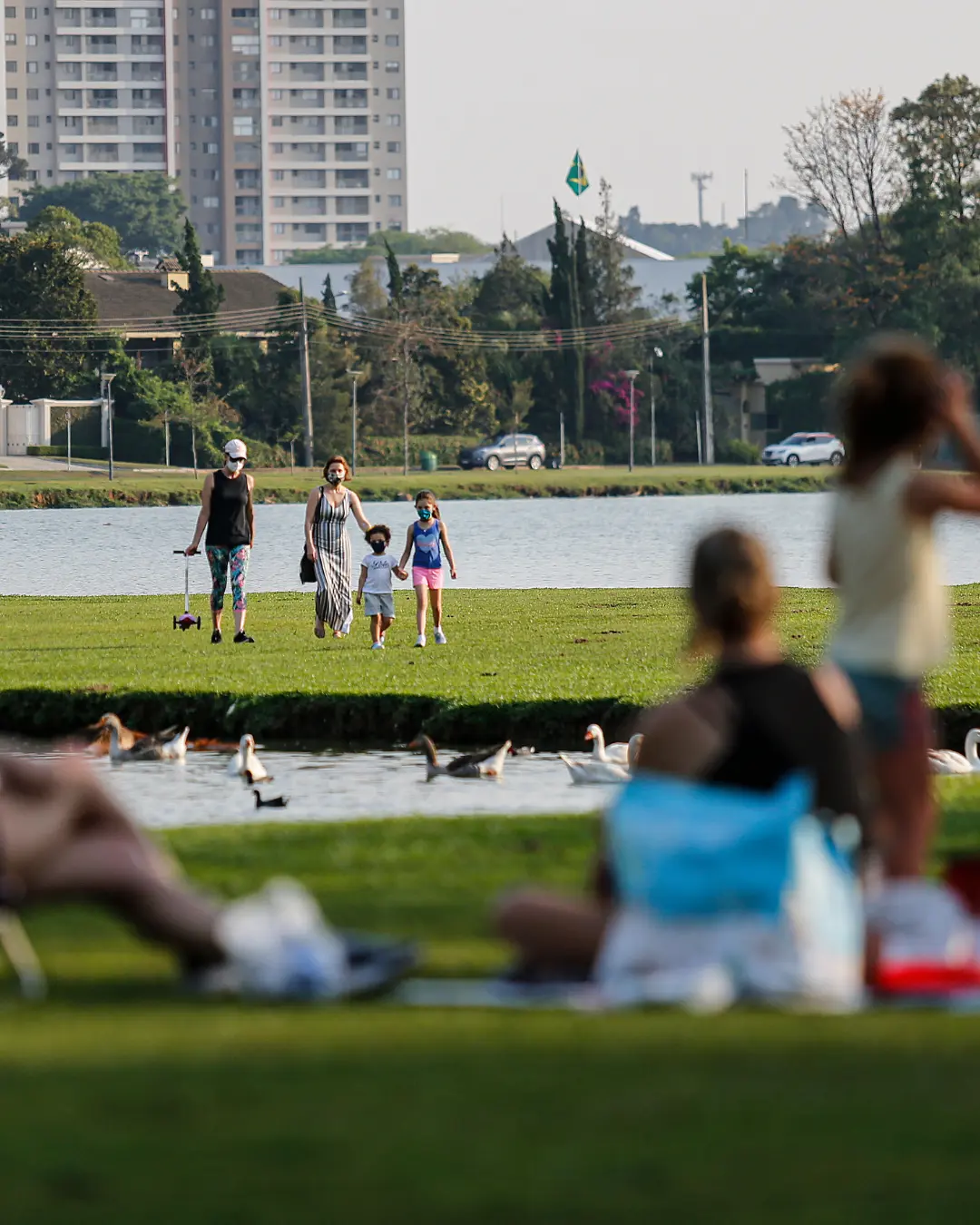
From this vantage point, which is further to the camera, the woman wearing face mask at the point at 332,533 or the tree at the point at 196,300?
the tree at the point at 196,300

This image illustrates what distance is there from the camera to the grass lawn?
4.02 meters

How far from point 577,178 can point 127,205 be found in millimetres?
69136

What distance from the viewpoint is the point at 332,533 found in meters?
18.4

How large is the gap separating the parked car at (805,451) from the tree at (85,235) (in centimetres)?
3832

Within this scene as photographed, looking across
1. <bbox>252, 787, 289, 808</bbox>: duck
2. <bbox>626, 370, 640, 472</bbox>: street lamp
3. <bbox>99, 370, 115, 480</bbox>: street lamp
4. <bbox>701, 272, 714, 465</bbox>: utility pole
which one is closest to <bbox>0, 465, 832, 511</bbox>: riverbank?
<bbox>99, 370, 115, 480</bbox>: street lamp

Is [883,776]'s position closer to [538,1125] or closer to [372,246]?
[538,1125]

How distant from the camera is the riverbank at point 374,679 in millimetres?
14641

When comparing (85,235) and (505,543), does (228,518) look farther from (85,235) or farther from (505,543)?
(85,235)

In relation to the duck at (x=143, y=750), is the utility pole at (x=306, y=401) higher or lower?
higher

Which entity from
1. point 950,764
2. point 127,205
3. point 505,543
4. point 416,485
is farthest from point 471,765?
point 127,205

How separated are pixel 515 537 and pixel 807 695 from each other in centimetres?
4633

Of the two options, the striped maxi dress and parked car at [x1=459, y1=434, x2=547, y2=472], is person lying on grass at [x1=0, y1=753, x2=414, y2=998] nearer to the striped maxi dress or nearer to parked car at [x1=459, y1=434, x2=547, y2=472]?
the striped maxi dress

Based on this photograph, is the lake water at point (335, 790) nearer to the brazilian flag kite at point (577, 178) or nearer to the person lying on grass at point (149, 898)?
the person lying on grass at point (149, 898)

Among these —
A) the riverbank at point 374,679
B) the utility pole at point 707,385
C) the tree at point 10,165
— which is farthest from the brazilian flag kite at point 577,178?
the riverbank at point 374,679
